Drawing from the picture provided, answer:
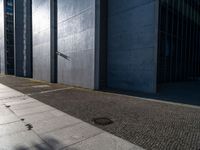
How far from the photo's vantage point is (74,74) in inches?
618

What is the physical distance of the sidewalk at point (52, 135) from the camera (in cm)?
356

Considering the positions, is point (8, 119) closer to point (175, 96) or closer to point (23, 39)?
point (175, 96)

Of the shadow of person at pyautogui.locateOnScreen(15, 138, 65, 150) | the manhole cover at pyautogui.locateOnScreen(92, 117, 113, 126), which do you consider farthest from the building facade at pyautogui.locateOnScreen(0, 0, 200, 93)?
the shadow of person at pyautogui.locateOnScreen(15, 138, 65, 150)

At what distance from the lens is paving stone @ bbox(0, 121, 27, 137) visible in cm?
438

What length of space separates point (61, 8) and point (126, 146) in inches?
706

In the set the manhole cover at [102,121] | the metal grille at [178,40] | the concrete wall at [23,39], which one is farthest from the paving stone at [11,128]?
the concrete wall at [23,39]

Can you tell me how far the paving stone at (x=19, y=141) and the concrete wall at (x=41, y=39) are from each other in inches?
658

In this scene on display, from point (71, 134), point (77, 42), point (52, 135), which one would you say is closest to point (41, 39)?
point (77, 42)

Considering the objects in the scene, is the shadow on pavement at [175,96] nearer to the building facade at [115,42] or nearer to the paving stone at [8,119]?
the building facade at [115,42]

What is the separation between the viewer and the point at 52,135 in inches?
163

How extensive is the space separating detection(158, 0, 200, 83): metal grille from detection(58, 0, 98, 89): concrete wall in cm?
861

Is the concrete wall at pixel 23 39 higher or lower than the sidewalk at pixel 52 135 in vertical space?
higher

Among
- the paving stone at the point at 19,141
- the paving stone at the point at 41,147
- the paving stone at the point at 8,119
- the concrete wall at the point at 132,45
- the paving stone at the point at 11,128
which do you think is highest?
the concrete wall at the point at 132,45

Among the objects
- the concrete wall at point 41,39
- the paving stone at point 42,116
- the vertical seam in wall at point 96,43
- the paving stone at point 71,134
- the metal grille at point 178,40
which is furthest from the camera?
the concrete wall at point 41,39
